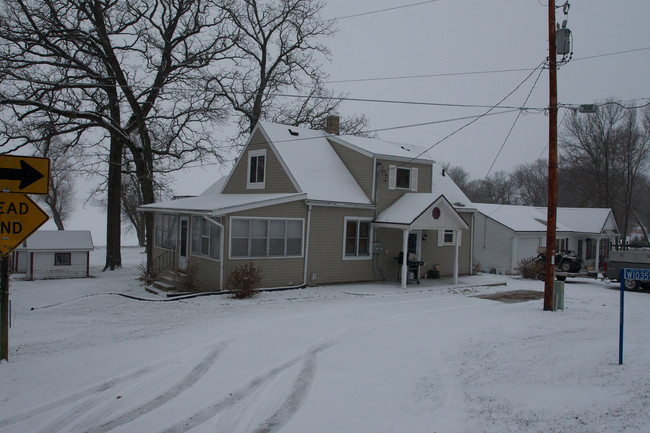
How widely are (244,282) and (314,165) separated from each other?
690 centimetres

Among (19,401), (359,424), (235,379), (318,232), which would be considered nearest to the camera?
(359,424)

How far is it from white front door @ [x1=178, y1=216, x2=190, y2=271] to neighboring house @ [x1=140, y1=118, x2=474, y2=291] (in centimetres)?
4

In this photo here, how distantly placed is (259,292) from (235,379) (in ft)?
28.4

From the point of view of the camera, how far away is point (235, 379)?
24.8ft

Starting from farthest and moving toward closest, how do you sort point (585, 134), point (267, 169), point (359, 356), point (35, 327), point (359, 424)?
point (585, 134), point (267, 169), point (35, 327), point (359, 356), point (359, 424)

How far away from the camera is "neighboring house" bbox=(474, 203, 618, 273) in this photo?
29141 mm

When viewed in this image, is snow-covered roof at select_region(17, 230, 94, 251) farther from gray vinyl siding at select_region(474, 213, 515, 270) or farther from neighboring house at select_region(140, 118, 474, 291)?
gray vinyl siding at select_region(474, 213, 515, 270)

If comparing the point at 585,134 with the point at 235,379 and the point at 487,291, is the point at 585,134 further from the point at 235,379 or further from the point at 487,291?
the point at 235,379

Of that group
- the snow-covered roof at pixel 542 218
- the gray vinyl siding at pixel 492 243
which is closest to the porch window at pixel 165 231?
the gray vinyl siding at pixel 492 243

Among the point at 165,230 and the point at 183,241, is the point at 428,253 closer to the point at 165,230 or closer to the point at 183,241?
the point at 183,241

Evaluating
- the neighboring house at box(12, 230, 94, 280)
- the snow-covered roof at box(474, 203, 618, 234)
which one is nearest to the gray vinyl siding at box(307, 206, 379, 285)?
the snow-covered roof at box(474, 203, 618, 234)

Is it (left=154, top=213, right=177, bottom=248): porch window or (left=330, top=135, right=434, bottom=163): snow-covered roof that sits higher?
(left=330, top=135, right=434, bottom=163): snow-covered roof

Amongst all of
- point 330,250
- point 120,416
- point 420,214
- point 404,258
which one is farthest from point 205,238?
point 120,416

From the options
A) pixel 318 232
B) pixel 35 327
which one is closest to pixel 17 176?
pixel 35 327
